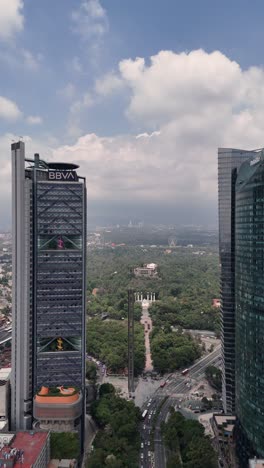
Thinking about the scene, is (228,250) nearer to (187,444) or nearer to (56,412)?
(187,444)

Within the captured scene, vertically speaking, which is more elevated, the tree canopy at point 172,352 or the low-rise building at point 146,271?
the low-rise building at point 146,271

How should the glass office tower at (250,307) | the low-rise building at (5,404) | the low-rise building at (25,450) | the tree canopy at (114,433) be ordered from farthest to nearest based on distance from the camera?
the low-rise building at (5,404) < the tree canopy at (114,433) < the glass office tower at (250,307) < the low-rise building at (25,450)

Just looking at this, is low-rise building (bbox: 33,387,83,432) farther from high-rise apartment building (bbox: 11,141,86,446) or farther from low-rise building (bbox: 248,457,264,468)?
low-rise building (bbox: 248,457,264,468)

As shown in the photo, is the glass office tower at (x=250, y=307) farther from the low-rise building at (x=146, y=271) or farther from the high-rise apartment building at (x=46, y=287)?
the low-rise building at (x=146, y=271)

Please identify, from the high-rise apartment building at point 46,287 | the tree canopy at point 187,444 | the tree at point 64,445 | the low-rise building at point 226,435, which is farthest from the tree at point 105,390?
the low-rise building at point 226,435

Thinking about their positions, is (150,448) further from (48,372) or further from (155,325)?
(155,325)

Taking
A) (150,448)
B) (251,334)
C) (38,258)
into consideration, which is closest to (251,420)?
(251,334)

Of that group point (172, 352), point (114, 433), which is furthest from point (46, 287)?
point (172, 352)

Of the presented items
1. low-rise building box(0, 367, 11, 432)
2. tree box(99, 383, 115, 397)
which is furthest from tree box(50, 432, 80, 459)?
tree box(99, 383, 115, 397)
